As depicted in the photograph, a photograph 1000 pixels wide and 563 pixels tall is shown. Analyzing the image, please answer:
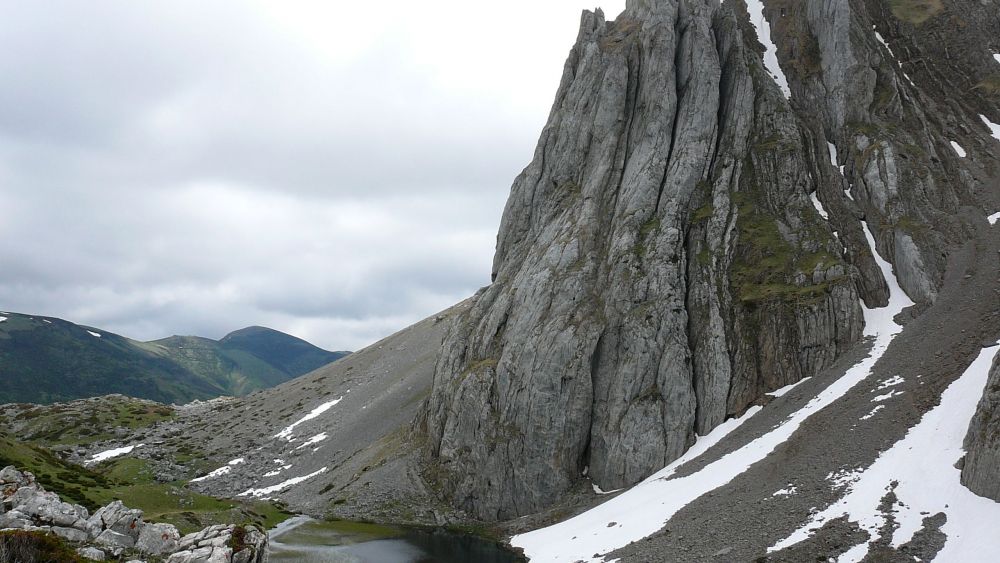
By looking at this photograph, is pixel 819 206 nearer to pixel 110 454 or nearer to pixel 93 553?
pixel 93 553

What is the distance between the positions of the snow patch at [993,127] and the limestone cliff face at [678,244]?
6.30 feet

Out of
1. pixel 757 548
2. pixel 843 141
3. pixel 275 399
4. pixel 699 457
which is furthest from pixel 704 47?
pixel 275 399

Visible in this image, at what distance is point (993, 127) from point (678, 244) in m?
57.0

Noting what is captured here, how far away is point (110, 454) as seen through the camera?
97.9 m

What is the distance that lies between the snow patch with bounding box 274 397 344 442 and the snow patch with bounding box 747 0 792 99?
99.5 metres

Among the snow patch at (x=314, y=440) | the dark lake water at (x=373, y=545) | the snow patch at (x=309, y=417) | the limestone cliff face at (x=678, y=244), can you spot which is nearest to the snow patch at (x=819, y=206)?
the limestone cliff face at (x=678, y=244)

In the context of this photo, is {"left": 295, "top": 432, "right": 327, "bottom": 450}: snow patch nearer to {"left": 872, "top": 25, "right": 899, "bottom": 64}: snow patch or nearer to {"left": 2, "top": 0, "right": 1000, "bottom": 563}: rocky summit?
{"left": 2, "top": 0, "right": 1000, "bottom": 563}: rocky summit

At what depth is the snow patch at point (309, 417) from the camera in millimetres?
98988

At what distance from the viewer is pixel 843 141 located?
76.0m

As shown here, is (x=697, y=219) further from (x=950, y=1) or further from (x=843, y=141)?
(x=950, y=1)

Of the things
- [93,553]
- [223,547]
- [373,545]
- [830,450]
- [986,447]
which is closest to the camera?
[93,553]

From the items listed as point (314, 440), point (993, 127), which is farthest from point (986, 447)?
point (314, 440)

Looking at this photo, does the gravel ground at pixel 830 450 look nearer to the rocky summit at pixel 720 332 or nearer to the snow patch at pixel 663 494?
A: the rocky summit at pixel 720 332

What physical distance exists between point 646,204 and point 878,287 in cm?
2805
